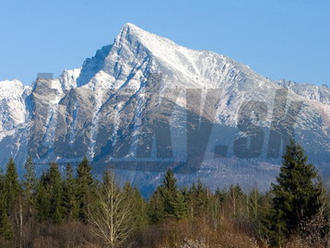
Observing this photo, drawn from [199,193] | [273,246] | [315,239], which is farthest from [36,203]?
[315,239]

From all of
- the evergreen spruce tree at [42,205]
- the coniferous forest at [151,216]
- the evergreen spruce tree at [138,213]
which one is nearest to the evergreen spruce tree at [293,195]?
the coniferous forest at [151,216]

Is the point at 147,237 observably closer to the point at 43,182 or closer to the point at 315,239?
the point at 315,239

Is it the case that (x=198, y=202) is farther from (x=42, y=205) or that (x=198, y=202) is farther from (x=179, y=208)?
(x=42, y=205)

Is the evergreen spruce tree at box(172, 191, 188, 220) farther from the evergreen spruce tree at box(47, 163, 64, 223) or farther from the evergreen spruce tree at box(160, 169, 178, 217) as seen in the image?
the evergreen spruce tree at box(47, 163, 64, 223)

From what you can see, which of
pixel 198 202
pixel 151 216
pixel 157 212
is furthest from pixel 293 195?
pixel 198 202

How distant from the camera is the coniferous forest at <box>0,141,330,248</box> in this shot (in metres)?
42.4

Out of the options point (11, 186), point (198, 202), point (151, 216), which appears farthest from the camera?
point (198, 202)

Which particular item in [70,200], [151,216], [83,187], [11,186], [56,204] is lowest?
[151,216]

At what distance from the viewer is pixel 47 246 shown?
6625 centimetres

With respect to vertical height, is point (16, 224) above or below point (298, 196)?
below

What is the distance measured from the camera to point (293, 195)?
44125 millimetres

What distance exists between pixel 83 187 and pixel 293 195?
136 ft

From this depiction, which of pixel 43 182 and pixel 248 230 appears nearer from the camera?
pixel 248 230

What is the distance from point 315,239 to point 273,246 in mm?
8526
